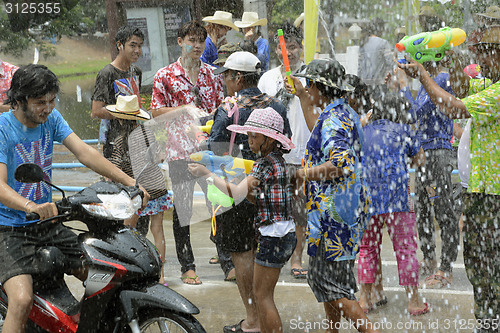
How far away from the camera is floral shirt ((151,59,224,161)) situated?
6055mm

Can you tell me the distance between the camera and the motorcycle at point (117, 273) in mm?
3424

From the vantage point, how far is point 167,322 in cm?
348

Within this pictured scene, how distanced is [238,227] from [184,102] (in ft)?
6.02

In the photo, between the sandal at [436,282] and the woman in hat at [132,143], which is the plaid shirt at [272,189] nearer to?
the woman in hat at [132,143]

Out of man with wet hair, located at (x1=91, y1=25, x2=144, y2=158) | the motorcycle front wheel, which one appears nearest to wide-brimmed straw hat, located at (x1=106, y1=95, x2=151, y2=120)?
man with wet hair, located at (x1=91, y1=25, x2=144, y2=158)

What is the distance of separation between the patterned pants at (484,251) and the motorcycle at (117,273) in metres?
2.01

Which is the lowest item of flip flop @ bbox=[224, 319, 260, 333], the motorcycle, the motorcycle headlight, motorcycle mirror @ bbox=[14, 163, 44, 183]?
flip flop @ bbox=[224, 319, 260, 333]

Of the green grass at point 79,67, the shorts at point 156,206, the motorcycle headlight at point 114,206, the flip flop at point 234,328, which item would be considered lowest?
the green grass at point 79,67

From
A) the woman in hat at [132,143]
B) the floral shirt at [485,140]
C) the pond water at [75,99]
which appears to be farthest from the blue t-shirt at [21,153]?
the pond water at [75,99]

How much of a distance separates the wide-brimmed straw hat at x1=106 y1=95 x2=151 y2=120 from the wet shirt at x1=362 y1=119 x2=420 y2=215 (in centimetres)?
204

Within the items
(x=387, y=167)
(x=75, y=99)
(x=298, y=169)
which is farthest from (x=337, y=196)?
(x=75, y=99)

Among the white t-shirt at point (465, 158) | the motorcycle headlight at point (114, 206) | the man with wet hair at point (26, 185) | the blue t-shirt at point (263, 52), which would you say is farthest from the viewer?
the blue t-shirt at point (263, 52)

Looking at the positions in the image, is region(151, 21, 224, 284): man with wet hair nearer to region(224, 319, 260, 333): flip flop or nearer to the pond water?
region(224, 319, 260, 333): flip flop

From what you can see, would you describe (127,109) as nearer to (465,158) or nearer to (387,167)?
(387,167)
